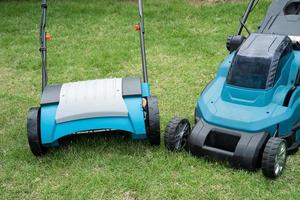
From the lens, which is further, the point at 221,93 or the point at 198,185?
the point at 221,93

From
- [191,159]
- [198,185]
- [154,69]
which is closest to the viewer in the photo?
[198,185]

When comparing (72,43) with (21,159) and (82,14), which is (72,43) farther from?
(21,159)

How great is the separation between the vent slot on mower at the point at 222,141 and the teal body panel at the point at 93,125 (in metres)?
0.41

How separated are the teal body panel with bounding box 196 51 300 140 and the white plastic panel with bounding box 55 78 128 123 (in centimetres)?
54

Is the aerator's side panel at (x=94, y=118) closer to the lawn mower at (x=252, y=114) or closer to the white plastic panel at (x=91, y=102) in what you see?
the white plastic panel at (x=91, y=102)

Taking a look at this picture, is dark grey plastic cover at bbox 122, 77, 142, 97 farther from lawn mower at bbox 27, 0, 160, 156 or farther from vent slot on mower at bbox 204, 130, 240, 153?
vent slot on mower at bbox 204, 130, 240, 153

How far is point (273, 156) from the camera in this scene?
294 cm

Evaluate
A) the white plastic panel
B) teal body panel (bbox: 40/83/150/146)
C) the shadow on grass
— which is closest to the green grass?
the shadow on grass

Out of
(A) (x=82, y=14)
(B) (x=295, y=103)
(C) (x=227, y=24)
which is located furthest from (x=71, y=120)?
(A) (x=82, y=14)

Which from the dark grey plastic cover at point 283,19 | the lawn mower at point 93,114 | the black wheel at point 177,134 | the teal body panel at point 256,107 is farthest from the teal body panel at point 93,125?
the dark grey plastic cover at point 283,19

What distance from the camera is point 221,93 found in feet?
11.1

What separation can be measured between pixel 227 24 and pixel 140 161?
137 inches

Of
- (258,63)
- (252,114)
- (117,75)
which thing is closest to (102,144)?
(252,114)

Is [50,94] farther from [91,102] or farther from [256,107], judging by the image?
[256,107]
